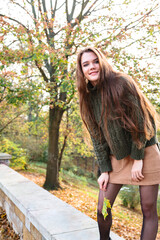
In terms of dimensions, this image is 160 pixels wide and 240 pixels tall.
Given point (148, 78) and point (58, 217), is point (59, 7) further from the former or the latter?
point (58, 217)

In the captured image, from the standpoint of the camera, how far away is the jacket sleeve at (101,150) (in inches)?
76.7

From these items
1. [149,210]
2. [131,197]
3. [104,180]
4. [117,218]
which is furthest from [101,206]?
[131,197]

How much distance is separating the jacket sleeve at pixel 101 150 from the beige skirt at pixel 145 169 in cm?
6

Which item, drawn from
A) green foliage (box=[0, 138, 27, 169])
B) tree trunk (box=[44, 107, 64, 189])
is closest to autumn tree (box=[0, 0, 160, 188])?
tree trunk (box=[44, 107, 64, 189])

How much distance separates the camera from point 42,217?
251cm

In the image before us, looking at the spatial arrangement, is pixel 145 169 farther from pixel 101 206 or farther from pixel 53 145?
pixel 53 145

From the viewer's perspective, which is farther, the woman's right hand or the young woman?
the woman's right hand

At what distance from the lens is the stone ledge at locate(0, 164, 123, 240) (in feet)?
7.19

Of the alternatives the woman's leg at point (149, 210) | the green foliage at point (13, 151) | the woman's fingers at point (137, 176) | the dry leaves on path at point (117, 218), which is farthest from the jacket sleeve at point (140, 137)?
the green foliage at point (13, 151)

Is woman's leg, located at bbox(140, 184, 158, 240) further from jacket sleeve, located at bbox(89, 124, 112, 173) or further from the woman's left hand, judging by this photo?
jacket sleeve, located at bbox(89, 124, 112, 173)

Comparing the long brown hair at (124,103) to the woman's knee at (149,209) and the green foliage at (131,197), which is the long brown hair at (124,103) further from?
the green foliage at (131,197)

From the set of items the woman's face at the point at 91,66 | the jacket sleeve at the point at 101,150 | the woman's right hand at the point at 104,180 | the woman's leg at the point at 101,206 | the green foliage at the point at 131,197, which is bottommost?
the green foliage at the point at 131,197

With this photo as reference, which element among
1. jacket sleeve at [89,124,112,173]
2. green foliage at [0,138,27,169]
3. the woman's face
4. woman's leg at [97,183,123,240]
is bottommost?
green foliage at [0,138,27,169]

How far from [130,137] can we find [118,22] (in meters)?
5.11
